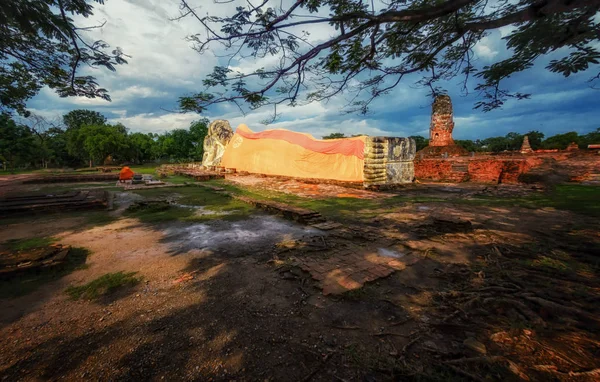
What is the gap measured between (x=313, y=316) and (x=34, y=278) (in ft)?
13.0

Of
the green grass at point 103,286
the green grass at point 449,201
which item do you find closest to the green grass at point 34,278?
the green grass at point 103,286

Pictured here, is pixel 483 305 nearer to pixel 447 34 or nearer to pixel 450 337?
pixel 450 337

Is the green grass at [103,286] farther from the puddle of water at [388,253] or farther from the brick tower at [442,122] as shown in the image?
the brick tower at [442,122]

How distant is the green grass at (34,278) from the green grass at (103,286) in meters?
0.53

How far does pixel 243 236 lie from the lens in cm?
502

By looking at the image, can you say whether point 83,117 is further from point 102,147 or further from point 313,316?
point 313,316

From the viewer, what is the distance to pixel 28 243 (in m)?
4.73

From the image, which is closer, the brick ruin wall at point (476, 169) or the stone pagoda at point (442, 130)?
the brick ruin wall at point (476, 169)

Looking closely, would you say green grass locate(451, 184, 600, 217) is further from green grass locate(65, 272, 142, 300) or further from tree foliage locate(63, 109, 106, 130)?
tree foliage locate(63, 109, 106, 130)

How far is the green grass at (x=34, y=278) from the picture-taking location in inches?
117

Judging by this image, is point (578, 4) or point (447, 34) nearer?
point (578, 4)

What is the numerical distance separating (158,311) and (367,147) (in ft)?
36.0

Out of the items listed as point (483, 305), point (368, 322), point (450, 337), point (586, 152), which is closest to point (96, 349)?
point (368, 322)

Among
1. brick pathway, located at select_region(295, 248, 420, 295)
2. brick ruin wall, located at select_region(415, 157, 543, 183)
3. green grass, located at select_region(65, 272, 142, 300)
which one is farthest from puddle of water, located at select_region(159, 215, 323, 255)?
brick ruin wall, located at select_region(415, 157, 543, 183)
